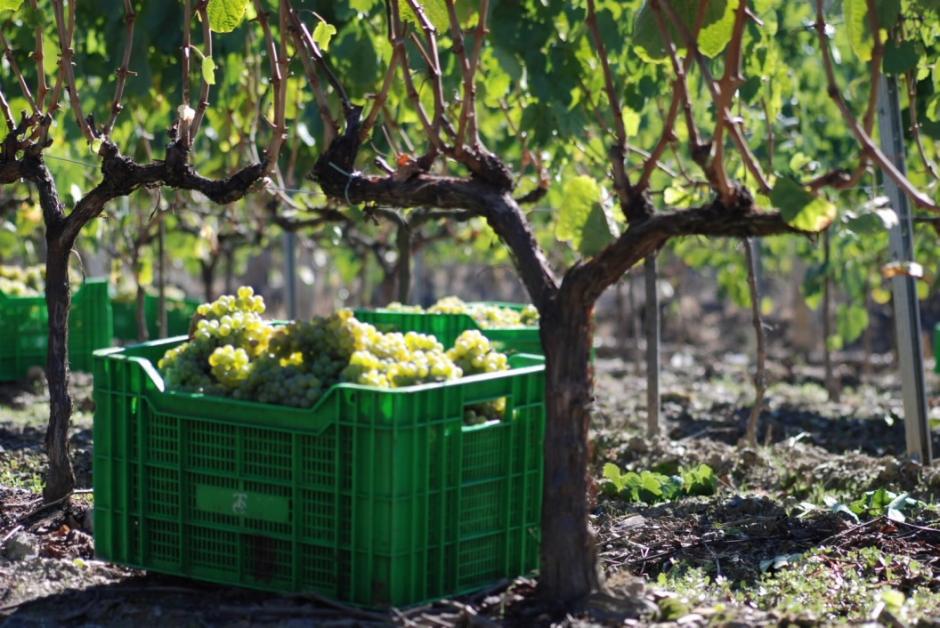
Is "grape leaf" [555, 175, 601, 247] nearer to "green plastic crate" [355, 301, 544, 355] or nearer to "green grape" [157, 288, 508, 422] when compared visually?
"green grape" [157, 288, 508, 422]

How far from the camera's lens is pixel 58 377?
480 cm

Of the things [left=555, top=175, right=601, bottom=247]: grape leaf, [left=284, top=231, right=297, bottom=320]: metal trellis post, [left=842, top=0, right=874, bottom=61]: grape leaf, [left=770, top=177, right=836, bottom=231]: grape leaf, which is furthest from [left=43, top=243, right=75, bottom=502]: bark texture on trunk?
[left=284, top=231, right=297, bottom=320]: metal trellis post

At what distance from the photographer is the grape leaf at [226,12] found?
4426mm

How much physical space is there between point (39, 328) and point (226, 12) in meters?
4.80

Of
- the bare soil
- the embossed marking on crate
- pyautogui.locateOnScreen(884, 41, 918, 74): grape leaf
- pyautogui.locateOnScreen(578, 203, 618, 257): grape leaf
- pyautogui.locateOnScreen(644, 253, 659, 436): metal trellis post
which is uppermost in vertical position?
pyautogui.locateOnScreen(884, 41, 918, 74): grape leaf

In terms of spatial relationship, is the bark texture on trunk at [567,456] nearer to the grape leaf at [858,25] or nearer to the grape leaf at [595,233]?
the grape leaf at [595,233]

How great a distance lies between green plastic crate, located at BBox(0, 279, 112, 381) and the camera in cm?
848

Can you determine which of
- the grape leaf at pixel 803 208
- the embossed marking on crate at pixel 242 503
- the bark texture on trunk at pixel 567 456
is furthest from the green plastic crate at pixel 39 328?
the grape leaf at pixel 803 208

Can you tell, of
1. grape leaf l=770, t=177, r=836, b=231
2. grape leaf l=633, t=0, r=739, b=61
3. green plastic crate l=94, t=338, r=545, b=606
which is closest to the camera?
grape leaf l=770, t=177, r=836, b=231

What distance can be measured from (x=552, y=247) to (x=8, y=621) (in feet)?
28.5

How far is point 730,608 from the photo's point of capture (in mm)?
3680

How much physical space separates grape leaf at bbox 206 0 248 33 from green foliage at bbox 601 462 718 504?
234 centimetres

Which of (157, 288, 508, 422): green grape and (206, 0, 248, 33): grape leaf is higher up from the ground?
(206, 0, 248, 33): grape leaf

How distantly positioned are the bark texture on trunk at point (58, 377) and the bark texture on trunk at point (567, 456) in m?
2.00
